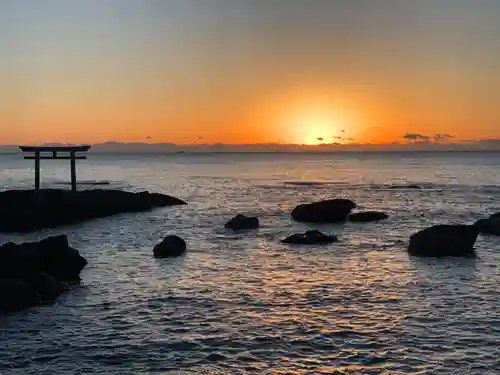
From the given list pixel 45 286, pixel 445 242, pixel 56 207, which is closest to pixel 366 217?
pixel 445 242

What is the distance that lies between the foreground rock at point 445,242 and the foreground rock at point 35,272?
15.7m

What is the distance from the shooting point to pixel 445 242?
1131 inches

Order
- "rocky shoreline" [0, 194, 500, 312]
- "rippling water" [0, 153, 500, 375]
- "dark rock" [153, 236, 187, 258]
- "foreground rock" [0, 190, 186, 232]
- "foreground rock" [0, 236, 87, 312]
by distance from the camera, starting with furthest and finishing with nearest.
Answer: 1. "foreground rock" [0, 190, 186, 232]
2. "dark rock" [153, 236, 187, 258]
3. "rocky shoreline" [0, 194, 500, 312]
4. "foreground rock" [0, 236, 87, 312]
5. "rippling water" [0, 153, 500, 375]

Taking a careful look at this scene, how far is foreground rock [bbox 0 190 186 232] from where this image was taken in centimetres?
4141

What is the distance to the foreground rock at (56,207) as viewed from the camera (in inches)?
1630

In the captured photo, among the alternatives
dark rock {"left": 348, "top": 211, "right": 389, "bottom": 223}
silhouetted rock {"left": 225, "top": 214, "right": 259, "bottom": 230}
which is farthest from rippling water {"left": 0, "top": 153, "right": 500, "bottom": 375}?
dark rock {"left": 348, "top": 211, "right": 389, "bottom": 223}

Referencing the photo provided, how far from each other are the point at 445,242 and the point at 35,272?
61.3 feet

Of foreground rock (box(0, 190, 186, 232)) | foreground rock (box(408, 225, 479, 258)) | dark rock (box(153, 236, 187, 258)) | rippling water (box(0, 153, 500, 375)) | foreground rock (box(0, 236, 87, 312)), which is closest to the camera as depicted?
rippling water (box(0, 153, 500, 375))

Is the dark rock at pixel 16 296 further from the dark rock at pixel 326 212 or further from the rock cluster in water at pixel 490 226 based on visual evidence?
the dark rock at pixel 326 212

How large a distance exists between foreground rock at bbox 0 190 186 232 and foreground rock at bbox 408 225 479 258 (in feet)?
85.7

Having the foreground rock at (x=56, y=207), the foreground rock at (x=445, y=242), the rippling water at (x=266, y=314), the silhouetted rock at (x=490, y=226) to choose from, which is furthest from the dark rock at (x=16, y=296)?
the silhouetted rock at (x=490, y=226)

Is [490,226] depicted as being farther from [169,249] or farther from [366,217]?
[169,249]

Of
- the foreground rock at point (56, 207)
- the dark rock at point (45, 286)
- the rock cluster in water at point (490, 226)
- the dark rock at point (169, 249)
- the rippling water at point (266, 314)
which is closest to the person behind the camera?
the rippling water at point (266, 314)

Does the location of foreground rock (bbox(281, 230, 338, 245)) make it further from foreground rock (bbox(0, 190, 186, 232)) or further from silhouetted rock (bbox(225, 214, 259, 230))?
foreground rock (bbox(0, 190, 186, 232))
